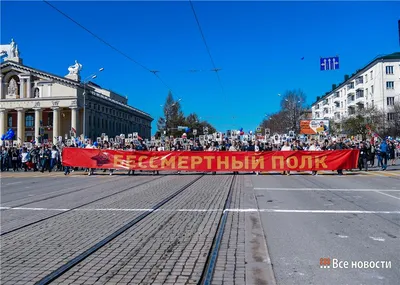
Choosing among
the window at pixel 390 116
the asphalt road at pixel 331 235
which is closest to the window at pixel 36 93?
the window at pixel 390 116

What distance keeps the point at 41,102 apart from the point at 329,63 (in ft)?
230

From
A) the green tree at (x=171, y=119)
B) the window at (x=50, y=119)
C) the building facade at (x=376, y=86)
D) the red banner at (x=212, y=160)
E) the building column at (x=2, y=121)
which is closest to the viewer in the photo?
the red banner at (x=212, y=160)

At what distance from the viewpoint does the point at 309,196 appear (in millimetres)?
12102

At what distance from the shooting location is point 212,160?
21703 mm

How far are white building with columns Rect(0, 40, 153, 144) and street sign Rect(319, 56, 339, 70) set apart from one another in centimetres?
6298

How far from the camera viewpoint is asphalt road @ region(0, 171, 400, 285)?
488 centimetres

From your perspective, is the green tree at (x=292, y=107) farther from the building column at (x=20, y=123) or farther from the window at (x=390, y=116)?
the building column at (x=20, y=123)

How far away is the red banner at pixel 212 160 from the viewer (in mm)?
21078

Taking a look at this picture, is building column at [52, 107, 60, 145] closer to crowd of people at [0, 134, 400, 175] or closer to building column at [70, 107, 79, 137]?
building column at [70, 107, 79, 137]

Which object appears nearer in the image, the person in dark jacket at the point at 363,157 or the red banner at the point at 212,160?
the red banner at the point at 212,160

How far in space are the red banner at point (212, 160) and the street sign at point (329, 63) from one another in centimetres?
645

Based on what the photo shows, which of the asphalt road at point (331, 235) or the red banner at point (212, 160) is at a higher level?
the red banner at point (212, 160)

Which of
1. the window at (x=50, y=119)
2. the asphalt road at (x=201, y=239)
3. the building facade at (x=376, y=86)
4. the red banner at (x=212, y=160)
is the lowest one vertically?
the asphalt road at (x=201, y=239)

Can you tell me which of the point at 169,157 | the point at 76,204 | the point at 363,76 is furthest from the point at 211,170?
the point at 363,76
